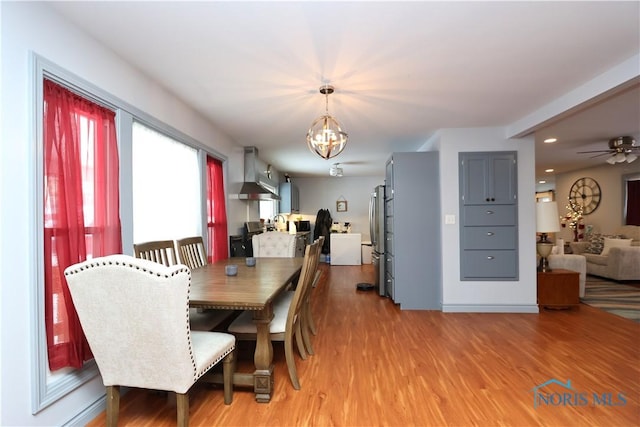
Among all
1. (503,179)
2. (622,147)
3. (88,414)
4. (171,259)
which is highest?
(622,147)

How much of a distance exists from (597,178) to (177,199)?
8.63 m

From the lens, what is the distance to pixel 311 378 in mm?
2250

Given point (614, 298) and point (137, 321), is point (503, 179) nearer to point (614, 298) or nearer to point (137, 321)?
point (614, 298)

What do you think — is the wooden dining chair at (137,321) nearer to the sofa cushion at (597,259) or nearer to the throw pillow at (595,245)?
the sofa cushion at (597,259)

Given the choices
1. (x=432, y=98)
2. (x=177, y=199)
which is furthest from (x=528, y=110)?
(x=177, y=199)

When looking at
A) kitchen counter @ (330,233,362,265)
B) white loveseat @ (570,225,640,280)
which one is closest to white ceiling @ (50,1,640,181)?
white loveseat @ (570,225,640,280)

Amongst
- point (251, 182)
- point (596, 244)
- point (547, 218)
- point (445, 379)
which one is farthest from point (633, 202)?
point (251, 182)

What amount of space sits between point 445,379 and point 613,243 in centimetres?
576

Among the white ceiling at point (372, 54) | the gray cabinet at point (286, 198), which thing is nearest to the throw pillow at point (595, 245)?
the white ceiling at point (372, 54)

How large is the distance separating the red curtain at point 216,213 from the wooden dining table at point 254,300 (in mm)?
1243

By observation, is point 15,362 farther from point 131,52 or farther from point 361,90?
point 361,90

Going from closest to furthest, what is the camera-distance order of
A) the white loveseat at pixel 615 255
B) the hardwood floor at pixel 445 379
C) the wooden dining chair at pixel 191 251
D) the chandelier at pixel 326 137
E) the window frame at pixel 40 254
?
the window frame at pixel 40 254 < the hardwood floor at pixel 445 379 < the chandelier at pixel 326 137 < the wooden dining chair at pixel 191 251 < the white loveseat at pixel 615 255

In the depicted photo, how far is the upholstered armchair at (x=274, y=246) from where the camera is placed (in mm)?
3965

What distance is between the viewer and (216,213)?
12.4ft
